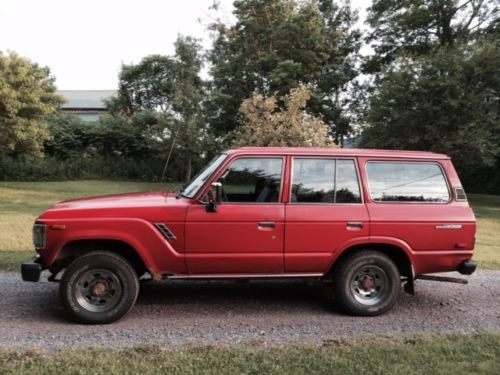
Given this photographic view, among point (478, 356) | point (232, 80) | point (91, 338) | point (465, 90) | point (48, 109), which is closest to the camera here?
point (478, 356)

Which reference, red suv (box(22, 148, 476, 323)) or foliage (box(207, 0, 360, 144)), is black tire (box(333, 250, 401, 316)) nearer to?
red suv (box(22, 148, 476, 323))

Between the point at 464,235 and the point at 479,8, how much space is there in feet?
94.9

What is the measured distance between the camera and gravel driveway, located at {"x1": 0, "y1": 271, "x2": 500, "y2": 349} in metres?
4.91

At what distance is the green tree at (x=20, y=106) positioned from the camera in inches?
807

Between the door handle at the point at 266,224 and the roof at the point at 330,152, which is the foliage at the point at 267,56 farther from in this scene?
the door handle at the point at 266,224

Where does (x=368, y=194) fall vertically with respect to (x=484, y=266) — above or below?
above

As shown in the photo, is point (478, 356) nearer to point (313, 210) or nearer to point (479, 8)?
point (313, 210)

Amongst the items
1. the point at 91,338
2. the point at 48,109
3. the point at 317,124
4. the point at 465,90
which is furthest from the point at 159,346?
the point at 465,90

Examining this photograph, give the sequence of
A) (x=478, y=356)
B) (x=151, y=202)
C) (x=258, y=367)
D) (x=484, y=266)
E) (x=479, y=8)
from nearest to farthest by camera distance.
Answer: (x=258, y=367) → (x=478, y=356) → (x=151, y=202) → (x=484, y=266) → (x=479, y=8)

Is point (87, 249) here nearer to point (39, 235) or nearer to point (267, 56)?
point (39, 235)

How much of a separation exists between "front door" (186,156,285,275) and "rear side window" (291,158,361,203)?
24 cm

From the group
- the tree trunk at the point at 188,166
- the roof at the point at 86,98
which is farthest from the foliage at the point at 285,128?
the roof at the point at 86,98

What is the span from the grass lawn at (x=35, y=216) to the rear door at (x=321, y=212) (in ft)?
14.0

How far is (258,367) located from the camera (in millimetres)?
4098
